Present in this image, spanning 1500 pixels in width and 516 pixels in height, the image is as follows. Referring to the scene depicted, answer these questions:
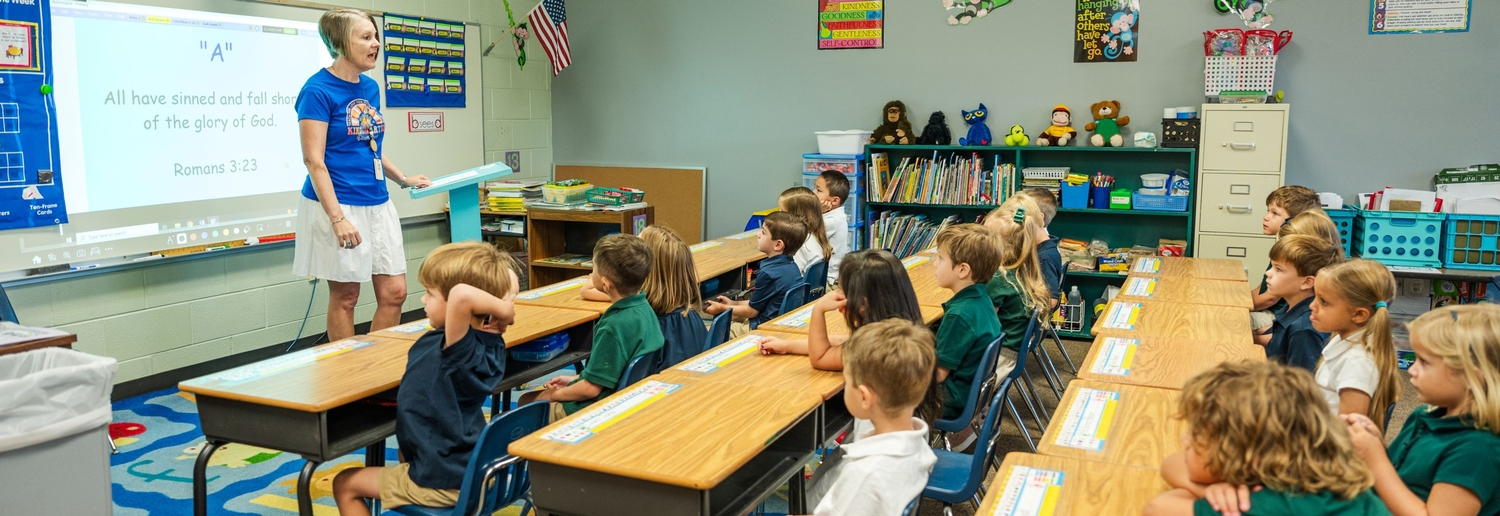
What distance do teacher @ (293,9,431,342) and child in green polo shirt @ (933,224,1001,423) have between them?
2117 mm

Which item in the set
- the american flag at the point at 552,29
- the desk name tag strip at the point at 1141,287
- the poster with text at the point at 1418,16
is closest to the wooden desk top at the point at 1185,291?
the desk name tag strip at the point at 1141,287

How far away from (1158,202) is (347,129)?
4.01 m

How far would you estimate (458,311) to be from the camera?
224 cm

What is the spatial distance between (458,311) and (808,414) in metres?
0.80

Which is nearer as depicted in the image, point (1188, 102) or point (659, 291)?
point (659, 291)

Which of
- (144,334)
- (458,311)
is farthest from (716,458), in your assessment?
(144,334)

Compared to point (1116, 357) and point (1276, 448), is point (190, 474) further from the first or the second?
point (1276, 448)

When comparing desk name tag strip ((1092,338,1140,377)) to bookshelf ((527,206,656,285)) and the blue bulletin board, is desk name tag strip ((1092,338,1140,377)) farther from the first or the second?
the blue bulletin board

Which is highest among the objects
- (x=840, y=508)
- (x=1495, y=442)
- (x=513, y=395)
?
(x=1495, y=442)

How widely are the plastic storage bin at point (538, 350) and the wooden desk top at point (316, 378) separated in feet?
1.17

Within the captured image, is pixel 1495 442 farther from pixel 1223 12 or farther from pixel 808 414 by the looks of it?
pixel 1223 12

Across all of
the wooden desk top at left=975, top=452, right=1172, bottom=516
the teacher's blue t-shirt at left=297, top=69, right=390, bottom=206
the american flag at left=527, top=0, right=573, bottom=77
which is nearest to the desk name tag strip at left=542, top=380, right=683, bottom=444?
the wooden desk top at left=975, top=452, right=1172, bottom=516

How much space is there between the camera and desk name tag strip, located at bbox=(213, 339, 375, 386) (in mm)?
2424

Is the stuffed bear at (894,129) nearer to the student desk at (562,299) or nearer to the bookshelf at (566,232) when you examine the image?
the bookshelf at (566,232)
